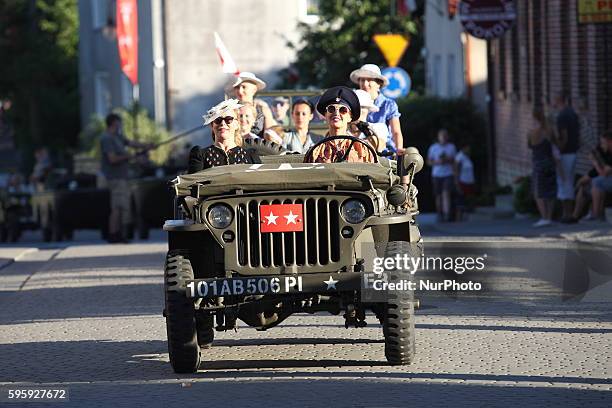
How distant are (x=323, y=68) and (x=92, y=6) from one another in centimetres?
1140

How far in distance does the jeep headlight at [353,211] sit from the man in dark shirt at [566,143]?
49.4 ft

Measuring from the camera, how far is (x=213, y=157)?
37.2 ft

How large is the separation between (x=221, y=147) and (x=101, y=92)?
41.1 metres

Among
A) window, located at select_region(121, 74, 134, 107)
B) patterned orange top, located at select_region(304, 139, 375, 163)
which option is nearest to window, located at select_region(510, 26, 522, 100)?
window, located at select_region(121, 74, 134, 107)

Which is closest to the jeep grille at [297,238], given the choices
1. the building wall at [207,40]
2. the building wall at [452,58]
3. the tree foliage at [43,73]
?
the building wall at [452,58]

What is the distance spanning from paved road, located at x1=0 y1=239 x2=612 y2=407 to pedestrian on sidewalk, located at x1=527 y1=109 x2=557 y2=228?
7754 millimetres

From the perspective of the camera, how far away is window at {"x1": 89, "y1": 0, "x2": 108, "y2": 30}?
5084 centimetres

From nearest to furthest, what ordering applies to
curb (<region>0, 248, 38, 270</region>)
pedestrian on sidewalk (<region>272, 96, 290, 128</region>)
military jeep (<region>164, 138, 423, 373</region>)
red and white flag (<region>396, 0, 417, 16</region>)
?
military jeep (<region>164, 138, 423, 373</region>), pedestrian on sidewalk (<region>272, 96, 290, 128</region>), curb (<region>0, 248, 38, 270</region>), red and white flag (<region>396, 0, 417, 16</region>)

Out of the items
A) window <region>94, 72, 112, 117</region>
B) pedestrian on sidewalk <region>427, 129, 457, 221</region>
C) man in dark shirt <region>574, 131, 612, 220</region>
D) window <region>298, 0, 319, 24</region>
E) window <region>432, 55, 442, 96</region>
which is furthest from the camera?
window <region>94, 72, 112, 117</region>

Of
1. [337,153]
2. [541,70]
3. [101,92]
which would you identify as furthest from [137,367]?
[101,92]

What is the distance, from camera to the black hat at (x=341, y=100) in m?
11.4

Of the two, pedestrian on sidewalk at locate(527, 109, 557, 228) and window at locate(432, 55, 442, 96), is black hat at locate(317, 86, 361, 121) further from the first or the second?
window at locate(432, 55, 442, 96)

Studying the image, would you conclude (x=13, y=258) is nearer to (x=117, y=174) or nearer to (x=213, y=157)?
(x=117, y=174)

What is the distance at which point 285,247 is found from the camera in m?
10.1
